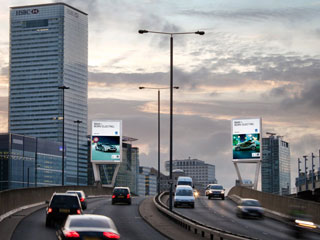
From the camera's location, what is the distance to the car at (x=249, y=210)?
4500 cm

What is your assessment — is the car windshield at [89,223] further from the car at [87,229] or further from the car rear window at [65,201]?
the car rear window at [65,201]

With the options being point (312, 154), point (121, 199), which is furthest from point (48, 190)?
point (312, 154)

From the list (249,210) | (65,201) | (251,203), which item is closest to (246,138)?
(251,203)

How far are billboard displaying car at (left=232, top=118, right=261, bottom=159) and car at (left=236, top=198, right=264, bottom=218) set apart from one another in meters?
42.1

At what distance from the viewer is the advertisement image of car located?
289 ft

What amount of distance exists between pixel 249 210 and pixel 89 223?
1121 inches

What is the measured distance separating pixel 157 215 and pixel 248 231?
433 inches

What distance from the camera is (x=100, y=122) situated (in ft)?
317

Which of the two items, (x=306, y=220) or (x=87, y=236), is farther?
(x=306, y=220)

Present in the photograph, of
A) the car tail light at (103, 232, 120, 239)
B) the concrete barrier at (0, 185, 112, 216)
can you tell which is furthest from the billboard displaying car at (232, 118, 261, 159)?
the car tail light at (103, 232, 120, 239)

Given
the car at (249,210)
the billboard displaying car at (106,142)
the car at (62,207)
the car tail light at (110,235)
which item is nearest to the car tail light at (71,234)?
the car tail light at (110,235)

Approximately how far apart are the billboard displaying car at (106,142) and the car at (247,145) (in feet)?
58.6

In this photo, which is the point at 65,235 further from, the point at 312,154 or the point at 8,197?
the point at 312,154

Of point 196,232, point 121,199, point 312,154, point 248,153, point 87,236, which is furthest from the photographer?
point 312,154
